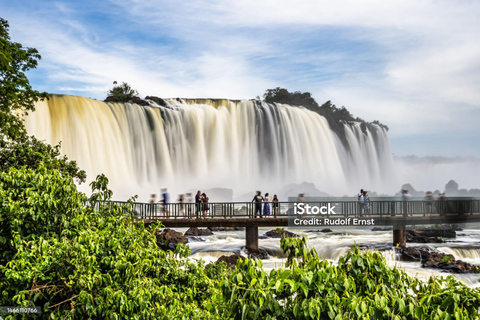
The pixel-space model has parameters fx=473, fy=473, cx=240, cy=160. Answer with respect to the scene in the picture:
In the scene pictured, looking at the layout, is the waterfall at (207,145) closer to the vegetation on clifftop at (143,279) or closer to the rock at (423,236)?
the rock at (423,236)

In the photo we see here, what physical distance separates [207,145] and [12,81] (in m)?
21.6

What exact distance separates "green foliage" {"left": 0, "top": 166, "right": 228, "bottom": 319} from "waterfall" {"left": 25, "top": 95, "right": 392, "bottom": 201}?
82.5 feet

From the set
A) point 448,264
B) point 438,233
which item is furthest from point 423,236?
point 448,264

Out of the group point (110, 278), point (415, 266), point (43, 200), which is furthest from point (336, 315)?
point (415, 266)

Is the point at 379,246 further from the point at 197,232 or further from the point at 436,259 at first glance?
the point at 197,232

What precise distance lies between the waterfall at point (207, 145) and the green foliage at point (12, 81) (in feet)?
34.1

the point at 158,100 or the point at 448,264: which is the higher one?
the point at 158,100

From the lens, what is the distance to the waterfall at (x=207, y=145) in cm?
3306

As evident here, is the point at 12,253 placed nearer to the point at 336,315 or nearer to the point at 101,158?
the point at 336,315

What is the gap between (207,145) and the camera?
40500 mm

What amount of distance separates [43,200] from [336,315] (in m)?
5.45

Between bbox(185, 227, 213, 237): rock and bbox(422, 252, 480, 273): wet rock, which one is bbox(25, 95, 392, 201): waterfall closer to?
bbox(185, 227, 213, 237): rock

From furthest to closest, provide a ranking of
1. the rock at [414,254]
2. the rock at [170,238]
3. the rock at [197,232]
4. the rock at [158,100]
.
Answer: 1. the rock at [158,100]
2. the rock at [197,232]
3. the rock at [170,238]
4. the rock at [414,254]

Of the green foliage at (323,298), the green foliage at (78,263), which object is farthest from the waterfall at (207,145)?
the green foliage at (323,298)
